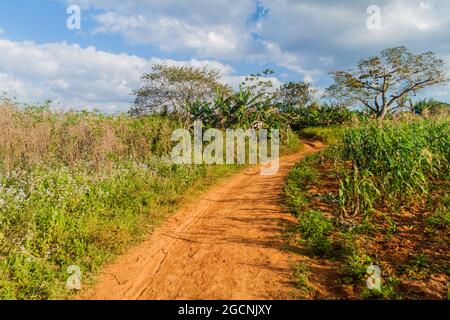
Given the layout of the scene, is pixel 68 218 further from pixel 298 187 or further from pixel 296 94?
pixel 296 94

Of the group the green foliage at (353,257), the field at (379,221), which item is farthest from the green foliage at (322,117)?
the green foliage at (353,257)

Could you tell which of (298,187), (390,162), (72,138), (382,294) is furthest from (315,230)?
(72,138)

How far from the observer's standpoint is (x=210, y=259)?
5.75 metres

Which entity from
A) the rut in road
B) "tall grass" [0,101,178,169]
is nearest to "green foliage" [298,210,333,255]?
the rut in road

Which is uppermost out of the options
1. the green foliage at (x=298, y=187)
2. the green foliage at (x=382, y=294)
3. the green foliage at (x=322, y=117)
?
A: the green foliage at (x=322, y=117)

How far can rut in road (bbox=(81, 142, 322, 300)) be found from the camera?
4.82 meters

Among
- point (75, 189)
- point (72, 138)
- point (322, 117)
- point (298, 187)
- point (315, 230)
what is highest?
point (322, 117)

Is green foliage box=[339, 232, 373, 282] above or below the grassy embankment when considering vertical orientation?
below

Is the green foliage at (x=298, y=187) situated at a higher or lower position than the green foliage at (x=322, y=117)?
lower

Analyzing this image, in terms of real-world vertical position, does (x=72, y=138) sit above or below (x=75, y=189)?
above

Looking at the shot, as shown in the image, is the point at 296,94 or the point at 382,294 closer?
the point at 382,294

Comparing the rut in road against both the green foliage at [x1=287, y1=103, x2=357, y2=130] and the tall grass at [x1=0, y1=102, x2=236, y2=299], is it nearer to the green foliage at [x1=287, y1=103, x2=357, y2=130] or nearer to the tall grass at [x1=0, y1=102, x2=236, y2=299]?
the tall grass at [x1=0, y1=102, x2=236, y2=299]

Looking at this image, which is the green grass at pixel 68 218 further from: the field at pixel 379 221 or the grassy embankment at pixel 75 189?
the field at pixel 379 221

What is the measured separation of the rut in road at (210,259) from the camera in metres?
4.82
